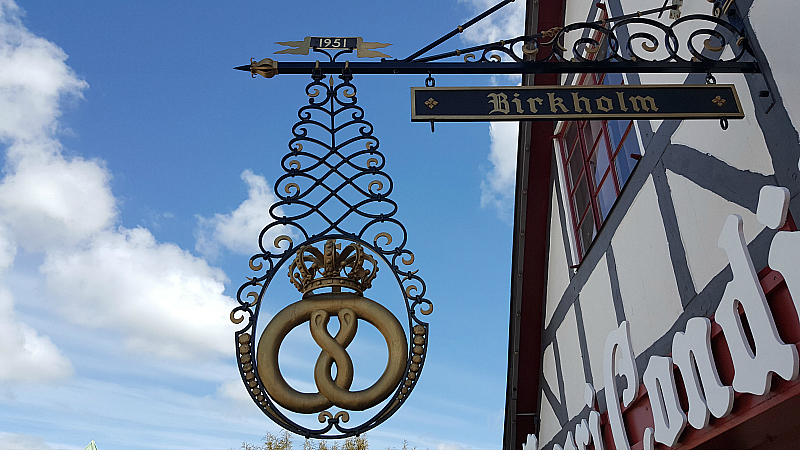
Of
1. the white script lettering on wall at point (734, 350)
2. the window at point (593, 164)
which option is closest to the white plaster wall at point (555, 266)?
the window at point (593, 164)

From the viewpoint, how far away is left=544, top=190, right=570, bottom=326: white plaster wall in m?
6.00

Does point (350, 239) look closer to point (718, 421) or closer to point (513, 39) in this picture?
point (513, 39)

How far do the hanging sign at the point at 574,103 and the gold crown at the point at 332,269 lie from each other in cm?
87

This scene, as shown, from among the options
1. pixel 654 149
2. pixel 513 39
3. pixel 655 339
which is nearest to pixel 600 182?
pixel 654 149

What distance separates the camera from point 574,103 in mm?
2705

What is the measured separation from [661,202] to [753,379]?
4.96ft

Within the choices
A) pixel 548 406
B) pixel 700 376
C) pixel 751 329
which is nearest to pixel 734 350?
pixel 751 329

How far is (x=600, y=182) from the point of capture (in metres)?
5.14

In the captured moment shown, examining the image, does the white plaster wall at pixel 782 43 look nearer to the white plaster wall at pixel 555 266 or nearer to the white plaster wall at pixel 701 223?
the white plaster wall at pixel 701 223

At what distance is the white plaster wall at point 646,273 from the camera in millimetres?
3705

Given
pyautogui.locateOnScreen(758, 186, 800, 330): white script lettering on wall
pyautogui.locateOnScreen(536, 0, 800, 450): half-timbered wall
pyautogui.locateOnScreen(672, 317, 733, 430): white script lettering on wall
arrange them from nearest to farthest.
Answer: pyautogui.locateOnScreen(758, 186, 800, 330): white script lettering on wall → pyautogui.locateOnScreen(536, 0, 800, 450): half-timbered wall → pyautogui.locateOnScreen(672, 317, 733, 430): white script lettering on wall

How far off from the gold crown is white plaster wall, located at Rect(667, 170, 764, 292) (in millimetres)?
1676

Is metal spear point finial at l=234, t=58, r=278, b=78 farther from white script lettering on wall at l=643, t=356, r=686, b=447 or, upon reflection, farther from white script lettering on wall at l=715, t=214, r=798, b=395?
white script lettering on wall at l=643, t=356, r=686, b=447

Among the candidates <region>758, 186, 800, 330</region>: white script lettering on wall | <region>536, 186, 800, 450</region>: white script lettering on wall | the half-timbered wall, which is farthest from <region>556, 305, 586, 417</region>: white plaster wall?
<region>758, 186, 800, 330</region>: white script lettering on wall
